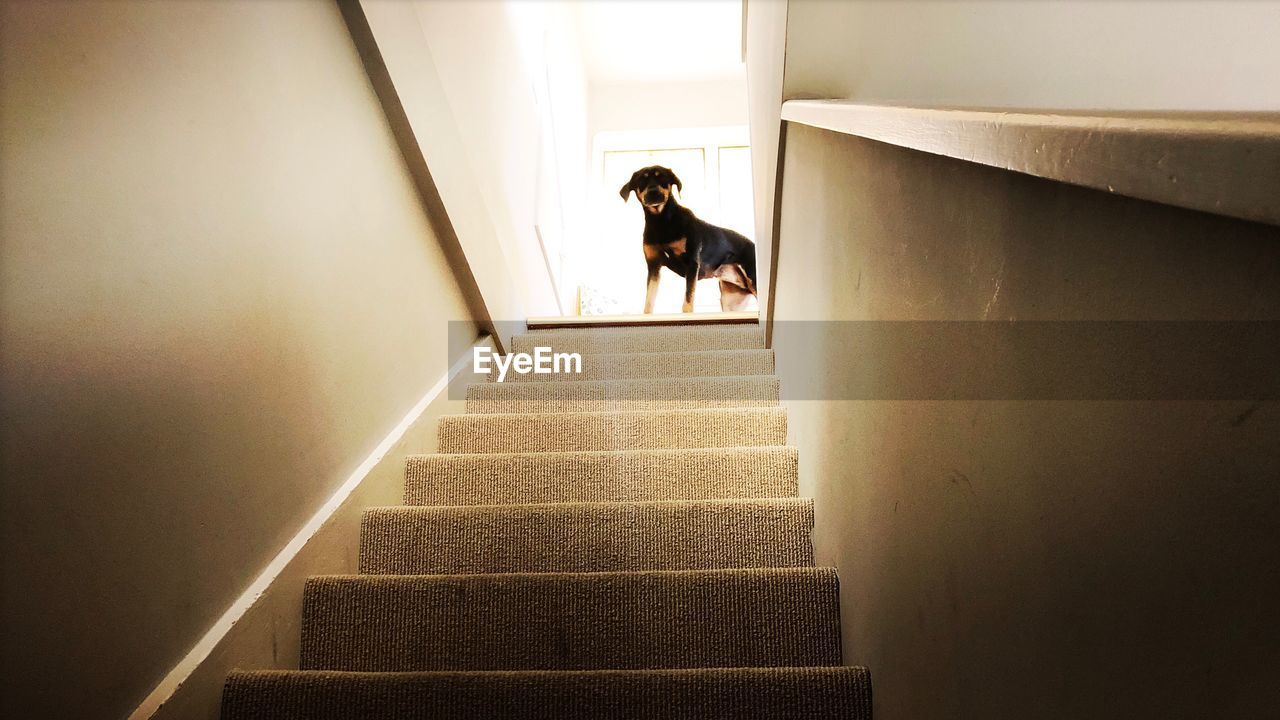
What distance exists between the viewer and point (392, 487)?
5.87ft

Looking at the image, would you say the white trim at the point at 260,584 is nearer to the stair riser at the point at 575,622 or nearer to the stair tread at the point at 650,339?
the stair riser at the point at 575,622

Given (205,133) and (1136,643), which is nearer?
(1136,643)

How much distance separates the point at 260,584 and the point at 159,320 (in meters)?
0.48

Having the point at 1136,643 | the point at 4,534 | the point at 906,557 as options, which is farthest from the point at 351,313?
the point at 1136,643

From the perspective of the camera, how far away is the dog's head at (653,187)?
150 inches

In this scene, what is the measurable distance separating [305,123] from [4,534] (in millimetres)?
928

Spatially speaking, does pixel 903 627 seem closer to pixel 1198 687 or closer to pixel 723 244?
pixel 1198 687

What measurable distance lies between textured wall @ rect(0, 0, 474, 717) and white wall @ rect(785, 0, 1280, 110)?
1.03 m

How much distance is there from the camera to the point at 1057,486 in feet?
1.72

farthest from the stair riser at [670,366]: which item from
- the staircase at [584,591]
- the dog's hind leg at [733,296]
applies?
the dog's hind leg at [733,296]

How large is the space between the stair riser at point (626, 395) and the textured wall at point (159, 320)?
0.74 meters

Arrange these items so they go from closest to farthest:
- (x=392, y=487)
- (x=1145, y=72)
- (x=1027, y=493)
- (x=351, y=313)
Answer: (x=1027, y=493) → (x=1145, y=72) → (x=351, y=313) → (x=392, y=487)

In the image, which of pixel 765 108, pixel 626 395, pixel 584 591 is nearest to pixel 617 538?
pixel 584 591

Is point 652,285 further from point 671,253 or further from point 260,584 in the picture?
point 260,584
